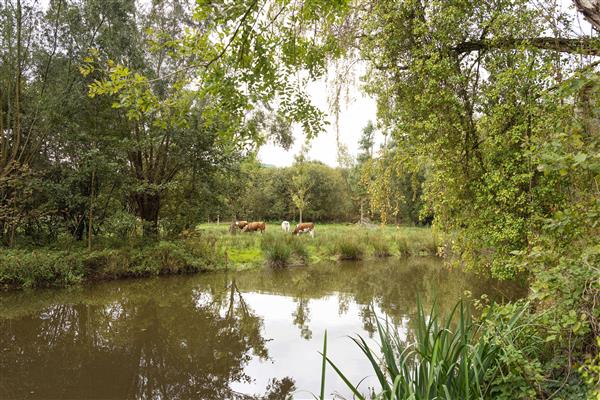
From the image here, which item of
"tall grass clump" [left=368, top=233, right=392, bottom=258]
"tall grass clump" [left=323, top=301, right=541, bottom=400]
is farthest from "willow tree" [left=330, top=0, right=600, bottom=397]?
"tall grass clump" [left=368, top=233, right=392, bottom=258]

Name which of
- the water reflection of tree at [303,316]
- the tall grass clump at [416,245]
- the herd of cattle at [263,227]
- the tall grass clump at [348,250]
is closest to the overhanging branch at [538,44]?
the water reflection of tree at [303,316]

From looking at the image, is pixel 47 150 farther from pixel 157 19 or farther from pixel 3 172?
pixel 157 19

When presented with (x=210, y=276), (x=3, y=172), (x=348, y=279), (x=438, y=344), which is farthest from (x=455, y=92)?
(x=3, y=172)

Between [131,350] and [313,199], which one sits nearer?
[131,350]

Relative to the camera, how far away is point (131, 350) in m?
5.19

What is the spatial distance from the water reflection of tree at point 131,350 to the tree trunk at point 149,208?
3585 mm

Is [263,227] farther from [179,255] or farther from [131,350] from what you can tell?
[131,350]

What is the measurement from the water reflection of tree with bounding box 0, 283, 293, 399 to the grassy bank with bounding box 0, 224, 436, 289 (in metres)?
1.80

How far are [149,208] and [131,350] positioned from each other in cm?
669

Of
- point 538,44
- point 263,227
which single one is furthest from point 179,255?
point 538,44

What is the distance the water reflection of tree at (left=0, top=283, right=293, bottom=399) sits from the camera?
4.11m

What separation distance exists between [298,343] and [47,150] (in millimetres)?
8333

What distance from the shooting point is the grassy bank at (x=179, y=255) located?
8.40 metres

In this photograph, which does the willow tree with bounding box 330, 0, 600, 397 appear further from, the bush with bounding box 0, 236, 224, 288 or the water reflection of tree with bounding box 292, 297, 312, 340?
the bush with bounding box 0, 236, 224, 288
